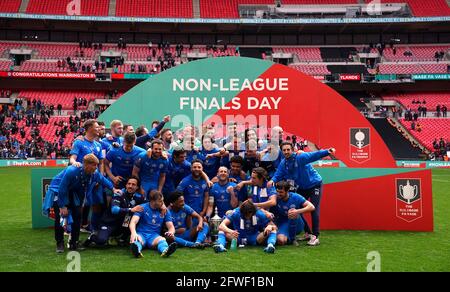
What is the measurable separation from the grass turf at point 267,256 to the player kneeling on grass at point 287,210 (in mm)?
319

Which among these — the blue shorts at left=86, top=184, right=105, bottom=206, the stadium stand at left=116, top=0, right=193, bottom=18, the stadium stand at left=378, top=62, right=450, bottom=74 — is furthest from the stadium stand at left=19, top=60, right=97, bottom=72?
the blue shorts at left=86, top=184, right=105, bottom=206

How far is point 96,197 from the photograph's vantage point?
7750mm

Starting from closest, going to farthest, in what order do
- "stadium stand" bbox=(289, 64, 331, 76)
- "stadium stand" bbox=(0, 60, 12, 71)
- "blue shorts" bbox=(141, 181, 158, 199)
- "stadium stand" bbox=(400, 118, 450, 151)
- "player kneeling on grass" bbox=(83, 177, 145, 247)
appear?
"player kneeling on grass" bbox=(83, 177, 145, 247)
"blue shorts" bbox=(141, 181, 158, 199)
"stadium stand" bbox=(400, 118, 450, 151)
"stadium stand" bbox=(0, 60, 12, 71)
"stadium stand" bbox=(289, 64, 331, 76)

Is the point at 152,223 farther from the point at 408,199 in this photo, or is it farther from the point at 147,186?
the point at 408,199

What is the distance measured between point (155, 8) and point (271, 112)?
38530 mm

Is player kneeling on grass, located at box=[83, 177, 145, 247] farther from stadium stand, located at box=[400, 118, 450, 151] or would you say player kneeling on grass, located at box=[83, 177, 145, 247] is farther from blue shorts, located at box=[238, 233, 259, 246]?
stadium stand, located at box=[400, 118, 450, 151]

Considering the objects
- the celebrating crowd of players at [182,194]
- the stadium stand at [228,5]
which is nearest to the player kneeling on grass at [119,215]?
the celebrating crowd of players at [182,194]

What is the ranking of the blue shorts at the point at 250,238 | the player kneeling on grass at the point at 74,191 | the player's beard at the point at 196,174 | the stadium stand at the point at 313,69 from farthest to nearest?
the stadium stand at the point at 313,69 → the player's beard at the point at 196,174 → the blue shorts at the point at 250,238 → the player kneeling on grass at the point at 74,191

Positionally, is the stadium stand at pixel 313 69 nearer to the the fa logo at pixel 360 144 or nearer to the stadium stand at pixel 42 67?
the stadium stand at pixel 42 67

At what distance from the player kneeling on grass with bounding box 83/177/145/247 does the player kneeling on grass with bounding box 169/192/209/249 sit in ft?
1.89

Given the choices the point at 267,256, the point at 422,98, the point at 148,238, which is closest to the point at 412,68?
the point at 422,98

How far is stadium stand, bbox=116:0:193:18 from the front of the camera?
45.0 metres

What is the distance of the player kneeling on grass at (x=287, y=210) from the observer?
25.0ft
